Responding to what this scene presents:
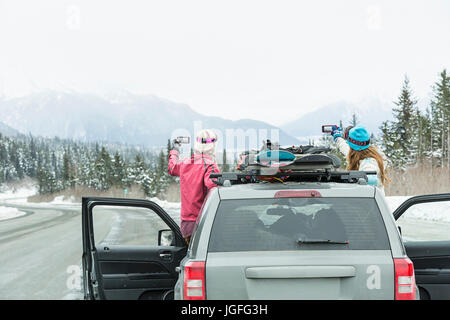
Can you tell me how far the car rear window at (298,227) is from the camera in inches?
112

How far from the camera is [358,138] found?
509 cm

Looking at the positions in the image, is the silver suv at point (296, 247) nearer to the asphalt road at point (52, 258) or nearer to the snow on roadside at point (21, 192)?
the asphalt road at point (52, 258)

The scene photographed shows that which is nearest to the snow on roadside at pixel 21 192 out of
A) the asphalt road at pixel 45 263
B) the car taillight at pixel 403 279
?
the asphalt road at pixel 45 263

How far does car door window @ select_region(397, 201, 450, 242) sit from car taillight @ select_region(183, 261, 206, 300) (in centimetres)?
905

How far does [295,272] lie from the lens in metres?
2.71

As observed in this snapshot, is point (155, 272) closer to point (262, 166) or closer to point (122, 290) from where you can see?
point (122, 290)

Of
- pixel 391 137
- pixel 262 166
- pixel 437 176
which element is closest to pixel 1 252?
pixel 262 166

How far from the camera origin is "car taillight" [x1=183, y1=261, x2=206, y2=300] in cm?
283

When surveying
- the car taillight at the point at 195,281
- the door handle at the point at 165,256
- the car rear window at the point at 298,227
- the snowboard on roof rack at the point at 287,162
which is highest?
the snowboard on roof rack at the point at 287,162

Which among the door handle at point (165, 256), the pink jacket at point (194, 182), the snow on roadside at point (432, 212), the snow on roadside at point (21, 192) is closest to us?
the door handle at point (165, 256)

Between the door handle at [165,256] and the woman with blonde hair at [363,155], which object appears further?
the woman with blonde hair at [363,155]

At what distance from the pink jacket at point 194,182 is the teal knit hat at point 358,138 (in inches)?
59.2

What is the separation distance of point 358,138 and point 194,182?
1.85m
